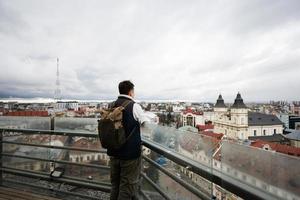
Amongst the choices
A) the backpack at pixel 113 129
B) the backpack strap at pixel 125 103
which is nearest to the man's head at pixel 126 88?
the backpack strap at pixel 125 103

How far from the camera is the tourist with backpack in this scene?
8.26 feet

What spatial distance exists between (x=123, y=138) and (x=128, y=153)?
183 millimetres

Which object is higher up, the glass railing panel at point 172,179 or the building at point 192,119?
the glass railing panel at point 172,179

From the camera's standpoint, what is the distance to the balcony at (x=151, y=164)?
1.20 meters

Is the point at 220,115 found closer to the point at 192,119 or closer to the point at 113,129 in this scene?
the point at 192,119

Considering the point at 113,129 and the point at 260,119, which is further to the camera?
the point at 260,119

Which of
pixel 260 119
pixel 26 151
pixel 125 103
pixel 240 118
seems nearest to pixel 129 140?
pixel 125 103

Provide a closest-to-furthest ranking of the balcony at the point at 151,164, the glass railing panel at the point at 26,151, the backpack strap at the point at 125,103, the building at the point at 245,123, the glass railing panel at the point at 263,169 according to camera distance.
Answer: the glass railing panel at the point at 263,169 → the balcony at the point at 151,164 → the backpack strap at the point at 125,103 → the glass railing panel at the point at 26,151 → the building at the point at 245,123

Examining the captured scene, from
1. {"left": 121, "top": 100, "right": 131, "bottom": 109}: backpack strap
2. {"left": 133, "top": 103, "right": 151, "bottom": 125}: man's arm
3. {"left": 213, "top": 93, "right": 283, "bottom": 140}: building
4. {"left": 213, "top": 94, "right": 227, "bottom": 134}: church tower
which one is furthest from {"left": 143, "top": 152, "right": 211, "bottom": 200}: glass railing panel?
{"left": 213, "top": 94, "right": 227, "bottom": 134}: church tower

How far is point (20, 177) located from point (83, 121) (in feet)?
5.14

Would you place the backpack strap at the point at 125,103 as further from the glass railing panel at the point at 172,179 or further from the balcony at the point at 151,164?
the glass railing panel at the point at 172,179

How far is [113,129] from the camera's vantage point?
2506 mm

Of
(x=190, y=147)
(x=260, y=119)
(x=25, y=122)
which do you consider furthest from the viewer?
(x=260, y=119)

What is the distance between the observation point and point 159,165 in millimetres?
2521
